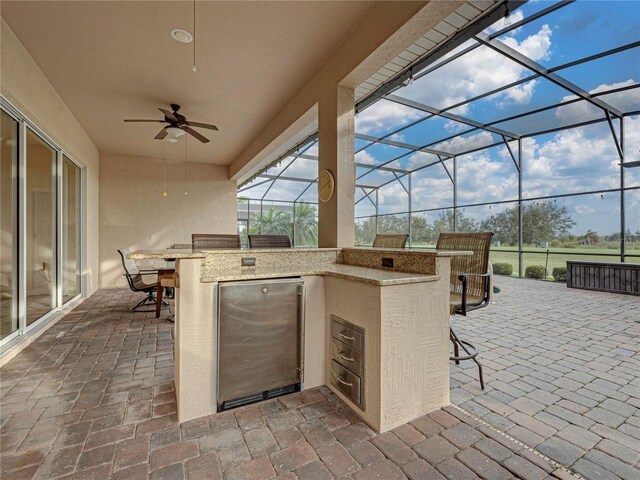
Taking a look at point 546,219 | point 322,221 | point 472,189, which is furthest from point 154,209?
point 546,219

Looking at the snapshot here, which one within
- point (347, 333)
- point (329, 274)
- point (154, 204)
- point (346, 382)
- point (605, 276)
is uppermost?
point (154, 204)

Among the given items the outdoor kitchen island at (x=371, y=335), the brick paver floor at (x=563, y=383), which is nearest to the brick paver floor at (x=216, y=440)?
the outdoor kitchen island at (x=371, y=335)

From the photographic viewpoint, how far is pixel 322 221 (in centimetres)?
299

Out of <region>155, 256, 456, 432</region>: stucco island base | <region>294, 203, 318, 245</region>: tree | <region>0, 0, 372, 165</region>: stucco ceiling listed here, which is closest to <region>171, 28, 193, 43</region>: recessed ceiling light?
<region>0, 0, 372, 165</region>: stucco ceiling

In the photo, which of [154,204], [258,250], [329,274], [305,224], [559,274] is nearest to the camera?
[329,274]

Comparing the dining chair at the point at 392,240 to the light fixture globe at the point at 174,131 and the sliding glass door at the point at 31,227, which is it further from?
the sliding glass door at the point at 31,227

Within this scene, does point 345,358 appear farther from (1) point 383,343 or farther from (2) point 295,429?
(2) point 295,429

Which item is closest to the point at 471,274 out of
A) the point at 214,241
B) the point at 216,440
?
the point at 216,440

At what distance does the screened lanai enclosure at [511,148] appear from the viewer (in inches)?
144

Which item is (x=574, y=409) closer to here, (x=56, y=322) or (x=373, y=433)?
(x=373, y=433)

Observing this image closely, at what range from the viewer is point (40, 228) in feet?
11.1

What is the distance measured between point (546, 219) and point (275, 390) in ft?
25.5

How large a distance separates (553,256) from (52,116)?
9.77 meters

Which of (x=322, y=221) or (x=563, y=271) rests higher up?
(x=322, y=221)
